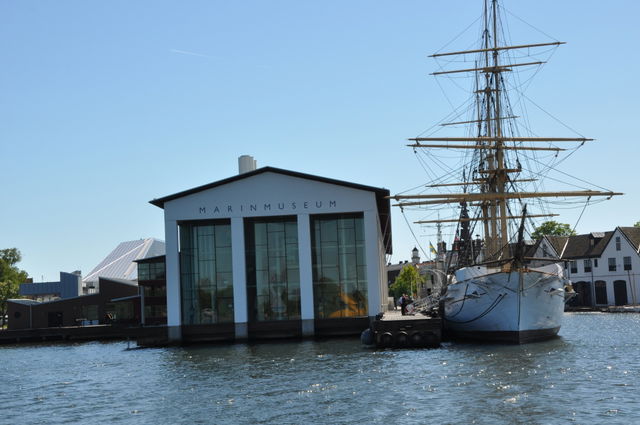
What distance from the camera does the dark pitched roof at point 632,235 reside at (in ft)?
318

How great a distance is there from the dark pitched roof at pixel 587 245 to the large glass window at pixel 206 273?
201ft

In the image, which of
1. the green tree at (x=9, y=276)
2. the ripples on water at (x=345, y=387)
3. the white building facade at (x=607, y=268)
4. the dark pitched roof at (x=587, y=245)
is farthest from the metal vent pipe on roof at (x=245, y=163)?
the green tree at (x=9, y=276)

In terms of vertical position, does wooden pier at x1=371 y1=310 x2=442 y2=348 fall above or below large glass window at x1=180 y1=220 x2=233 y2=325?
below

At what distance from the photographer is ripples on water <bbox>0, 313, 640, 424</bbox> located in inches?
904

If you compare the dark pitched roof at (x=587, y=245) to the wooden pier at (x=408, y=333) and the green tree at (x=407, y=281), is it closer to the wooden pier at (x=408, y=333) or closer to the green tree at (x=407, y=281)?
the green tree at (x=407, y=281)

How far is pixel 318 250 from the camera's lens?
56.4m

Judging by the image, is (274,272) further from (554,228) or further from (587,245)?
(554,228)

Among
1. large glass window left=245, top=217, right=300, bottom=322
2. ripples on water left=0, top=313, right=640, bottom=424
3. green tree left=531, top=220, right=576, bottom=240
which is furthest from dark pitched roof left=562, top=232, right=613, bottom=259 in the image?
ripples on water left=0, top=313, right=640, bottom=424

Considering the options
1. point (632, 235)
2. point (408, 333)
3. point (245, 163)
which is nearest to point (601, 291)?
point (632, 235)

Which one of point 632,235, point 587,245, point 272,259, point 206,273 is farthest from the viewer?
point 587,245

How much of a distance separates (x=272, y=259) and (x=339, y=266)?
4897 mm

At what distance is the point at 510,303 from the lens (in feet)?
144

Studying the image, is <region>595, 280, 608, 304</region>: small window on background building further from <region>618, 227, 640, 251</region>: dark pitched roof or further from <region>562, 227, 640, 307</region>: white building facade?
<region>618, 227, 640, 251</region>: dark pitched roof

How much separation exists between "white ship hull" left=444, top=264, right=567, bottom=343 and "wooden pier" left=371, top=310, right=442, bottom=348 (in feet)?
11.5
